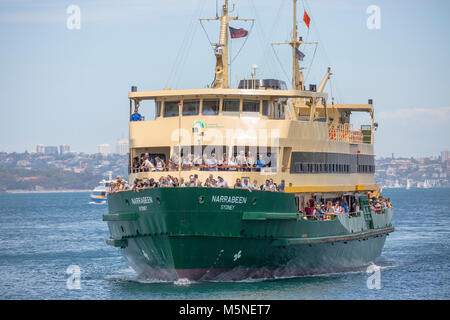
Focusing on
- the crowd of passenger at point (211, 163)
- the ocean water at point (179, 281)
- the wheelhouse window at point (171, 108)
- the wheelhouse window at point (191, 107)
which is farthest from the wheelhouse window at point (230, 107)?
the ocean water at point (179, 281)

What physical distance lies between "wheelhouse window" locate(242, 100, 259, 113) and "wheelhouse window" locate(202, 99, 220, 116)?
98 cm

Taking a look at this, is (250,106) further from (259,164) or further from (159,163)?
(159,163)

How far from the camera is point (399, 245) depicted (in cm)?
5250

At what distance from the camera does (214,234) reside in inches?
1172

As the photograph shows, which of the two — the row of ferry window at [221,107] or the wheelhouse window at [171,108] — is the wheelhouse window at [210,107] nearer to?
the row of ferry window at [221,107]

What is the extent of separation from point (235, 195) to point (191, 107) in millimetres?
5309

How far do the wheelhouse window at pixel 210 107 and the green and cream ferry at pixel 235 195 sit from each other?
0.12 ft

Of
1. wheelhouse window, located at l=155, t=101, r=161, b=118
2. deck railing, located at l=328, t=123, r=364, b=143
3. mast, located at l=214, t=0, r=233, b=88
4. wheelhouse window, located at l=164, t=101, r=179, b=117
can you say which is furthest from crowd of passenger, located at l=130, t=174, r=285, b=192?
deck railing, located at l=328, t=123, r=364, b=143

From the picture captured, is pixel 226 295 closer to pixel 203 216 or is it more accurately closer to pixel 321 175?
pixel 203 216

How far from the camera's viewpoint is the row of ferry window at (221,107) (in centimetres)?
3375
